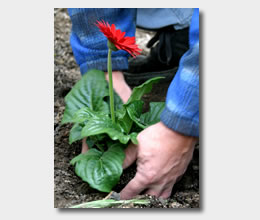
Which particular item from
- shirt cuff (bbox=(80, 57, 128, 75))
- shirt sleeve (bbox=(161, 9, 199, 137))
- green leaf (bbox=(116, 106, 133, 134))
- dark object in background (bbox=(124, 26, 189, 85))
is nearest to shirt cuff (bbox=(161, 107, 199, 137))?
shirt sleeve (bbox=(161, 9, 199, 137))

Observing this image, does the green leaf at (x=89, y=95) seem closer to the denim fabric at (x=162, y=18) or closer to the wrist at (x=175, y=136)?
the wrist at (x=175, y=136)

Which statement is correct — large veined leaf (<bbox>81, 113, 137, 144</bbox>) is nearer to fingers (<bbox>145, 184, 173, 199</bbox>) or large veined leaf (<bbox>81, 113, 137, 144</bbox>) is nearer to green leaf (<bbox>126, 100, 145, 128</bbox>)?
green leaf (<bbox>126, 100, 145, 128</bbox>)

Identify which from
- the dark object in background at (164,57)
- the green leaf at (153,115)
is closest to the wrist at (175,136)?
the green leaf at (153,115)

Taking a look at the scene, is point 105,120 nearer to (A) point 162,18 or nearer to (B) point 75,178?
(B) point 75,178

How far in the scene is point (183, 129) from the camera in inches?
44.1

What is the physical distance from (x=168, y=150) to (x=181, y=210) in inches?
6.3

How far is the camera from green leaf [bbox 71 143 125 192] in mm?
1097

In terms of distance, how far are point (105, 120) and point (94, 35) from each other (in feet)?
1.08

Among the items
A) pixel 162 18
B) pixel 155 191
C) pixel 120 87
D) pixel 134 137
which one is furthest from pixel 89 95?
pixel 162 18

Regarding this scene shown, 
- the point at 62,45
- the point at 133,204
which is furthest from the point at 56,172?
the point at 62,45

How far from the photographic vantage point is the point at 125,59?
1.40 metres

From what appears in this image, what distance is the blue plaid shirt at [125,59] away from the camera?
3.61 feet

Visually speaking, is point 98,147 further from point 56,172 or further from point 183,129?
point 183,129

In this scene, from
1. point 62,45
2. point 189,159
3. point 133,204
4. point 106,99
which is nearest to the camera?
point 133,204
